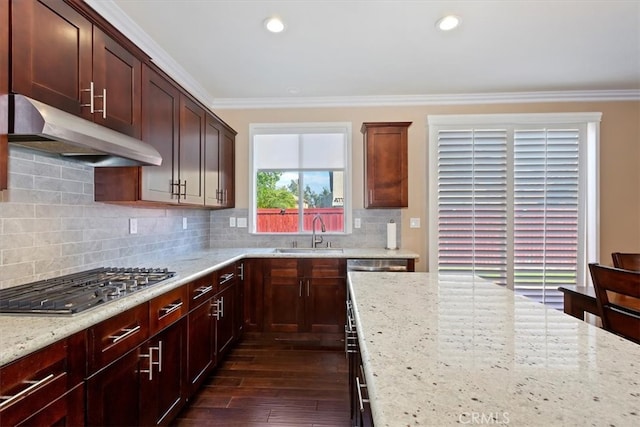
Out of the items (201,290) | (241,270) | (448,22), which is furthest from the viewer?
(241,270)

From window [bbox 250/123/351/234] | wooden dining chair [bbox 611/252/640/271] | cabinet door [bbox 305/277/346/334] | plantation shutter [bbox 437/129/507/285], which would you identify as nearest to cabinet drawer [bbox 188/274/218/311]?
cabinet door [bbox 305/277/346/334]

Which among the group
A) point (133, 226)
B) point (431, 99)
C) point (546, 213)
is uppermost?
point (431, 99)

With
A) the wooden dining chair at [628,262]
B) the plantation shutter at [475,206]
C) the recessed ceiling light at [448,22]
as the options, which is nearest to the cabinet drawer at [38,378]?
the recessed ceiling light at [448,22]

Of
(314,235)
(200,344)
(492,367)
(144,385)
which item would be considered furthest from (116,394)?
(314,235)

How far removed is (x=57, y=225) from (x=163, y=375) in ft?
3.45

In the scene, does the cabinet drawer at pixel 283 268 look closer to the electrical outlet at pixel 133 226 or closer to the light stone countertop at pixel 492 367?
the electrical outlet at pixel 133 226

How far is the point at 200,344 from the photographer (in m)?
2.22

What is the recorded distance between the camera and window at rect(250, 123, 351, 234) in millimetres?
3881

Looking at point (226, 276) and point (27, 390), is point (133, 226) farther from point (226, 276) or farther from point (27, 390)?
point (27, 390)

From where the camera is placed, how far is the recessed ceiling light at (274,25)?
231 cm

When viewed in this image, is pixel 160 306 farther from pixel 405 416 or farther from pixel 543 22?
pixel 543 22

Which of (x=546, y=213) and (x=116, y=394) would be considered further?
(x=546, y=213)

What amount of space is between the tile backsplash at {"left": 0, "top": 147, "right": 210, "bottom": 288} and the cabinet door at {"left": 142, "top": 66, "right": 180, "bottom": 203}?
14.5 inches

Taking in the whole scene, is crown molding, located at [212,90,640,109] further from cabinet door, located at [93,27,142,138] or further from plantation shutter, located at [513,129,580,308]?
cabinet door, located at [93,27,142,138]
